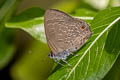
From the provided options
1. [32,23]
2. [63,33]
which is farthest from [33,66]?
[63,33]

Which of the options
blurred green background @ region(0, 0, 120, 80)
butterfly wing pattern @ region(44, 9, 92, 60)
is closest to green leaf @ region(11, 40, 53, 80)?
blurred green background @ region(0, 0, 120, 80)

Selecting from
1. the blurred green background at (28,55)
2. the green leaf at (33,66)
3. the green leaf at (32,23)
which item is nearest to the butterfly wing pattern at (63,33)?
the green leaf at (32,23)

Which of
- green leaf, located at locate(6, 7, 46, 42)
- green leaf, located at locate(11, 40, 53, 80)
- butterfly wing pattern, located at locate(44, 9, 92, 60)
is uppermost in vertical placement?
butterfly wing pattern, located at locate(44, 9, 92, 60)

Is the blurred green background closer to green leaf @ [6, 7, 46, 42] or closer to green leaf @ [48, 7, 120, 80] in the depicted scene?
green leaf @ [6, 7, 46, 42]

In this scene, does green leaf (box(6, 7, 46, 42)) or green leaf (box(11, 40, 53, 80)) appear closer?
green leaf (box(6, 7, 46, 42))

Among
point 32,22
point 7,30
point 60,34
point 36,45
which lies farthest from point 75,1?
point 60,34

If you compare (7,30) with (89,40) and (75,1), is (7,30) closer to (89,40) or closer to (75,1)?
(75,1)
